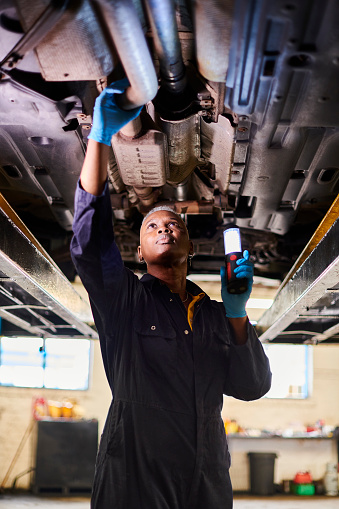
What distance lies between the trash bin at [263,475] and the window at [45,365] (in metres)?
2.94

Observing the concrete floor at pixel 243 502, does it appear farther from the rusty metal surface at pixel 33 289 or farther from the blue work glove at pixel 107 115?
the blue work glove at pixel 107 115

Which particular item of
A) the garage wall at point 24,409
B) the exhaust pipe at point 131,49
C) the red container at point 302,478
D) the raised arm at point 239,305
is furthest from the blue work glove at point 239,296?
the red container at point 302,478

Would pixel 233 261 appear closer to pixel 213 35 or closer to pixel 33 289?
pixel 213 35

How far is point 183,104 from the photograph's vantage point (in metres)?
2.49

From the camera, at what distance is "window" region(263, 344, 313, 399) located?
8.75 meters

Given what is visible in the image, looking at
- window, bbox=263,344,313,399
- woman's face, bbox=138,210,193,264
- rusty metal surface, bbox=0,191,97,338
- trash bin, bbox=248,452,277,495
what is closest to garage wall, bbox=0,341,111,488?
trash bin, bbox=248,452,277,495

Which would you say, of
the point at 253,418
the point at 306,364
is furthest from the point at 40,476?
the point at 306,364

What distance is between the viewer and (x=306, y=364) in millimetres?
8883

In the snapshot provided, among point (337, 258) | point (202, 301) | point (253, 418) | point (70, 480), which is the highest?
point (337, 258)

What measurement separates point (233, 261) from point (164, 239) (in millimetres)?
297

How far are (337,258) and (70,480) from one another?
6.03 m

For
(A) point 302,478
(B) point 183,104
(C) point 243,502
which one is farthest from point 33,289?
(A) point 302,478

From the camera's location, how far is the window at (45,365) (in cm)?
816

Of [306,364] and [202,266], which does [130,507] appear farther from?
[306,364]
